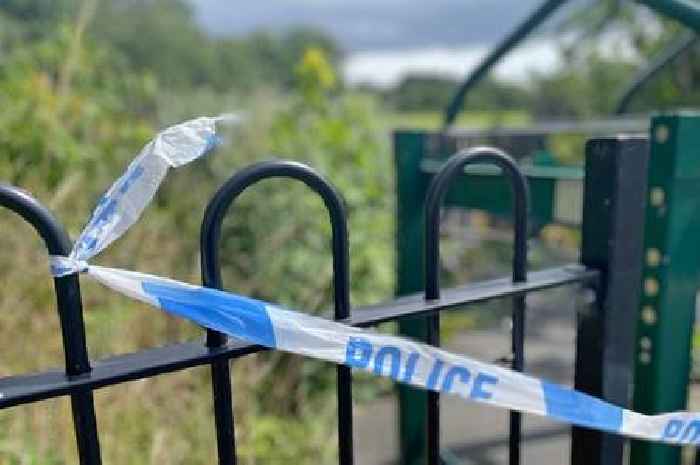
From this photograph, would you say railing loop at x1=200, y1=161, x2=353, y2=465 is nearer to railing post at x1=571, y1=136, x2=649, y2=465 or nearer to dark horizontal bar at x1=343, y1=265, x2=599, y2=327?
dark horizontal bar at x1=343, y1=265, x2=599, y2=327

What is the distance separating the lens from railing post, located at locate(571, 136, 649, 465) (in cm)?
122

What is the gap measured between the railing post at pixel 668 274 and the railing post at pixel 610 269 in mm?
200

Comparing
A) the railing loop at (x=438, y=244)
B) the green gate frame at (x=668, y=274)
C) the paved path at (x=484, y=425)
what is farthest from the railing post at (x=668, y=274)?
the paved path at (x=484, y=425)

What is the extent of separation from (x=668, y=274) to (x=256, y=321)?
1027 mm

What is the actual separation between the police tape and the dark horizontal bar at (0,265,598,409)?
7cm

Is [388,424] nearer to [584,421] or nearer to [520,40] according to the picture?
[520,40]

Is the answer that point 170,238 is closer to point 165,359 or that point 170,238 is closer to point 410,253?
point 410,253

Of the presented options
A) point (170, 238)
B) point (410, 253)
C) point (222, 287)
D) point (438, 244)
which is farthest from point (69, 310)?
point (170, 238)

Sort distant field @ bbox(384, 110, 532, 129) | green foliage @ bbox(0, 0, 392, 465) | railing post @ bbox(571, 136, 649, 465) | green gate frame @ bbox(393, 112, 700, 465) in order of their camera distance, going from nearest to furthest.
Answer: railing post @ bbox(571, 136, 649, 465)
green gate frame @ bbox(393, 112, 700, 465)
green foliage @ bbox(0, 0, 392, 465)
distant field @ bbox(384, 110, 532, 129)

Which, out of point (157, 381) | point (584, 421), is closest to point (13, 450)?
point (157, 381)

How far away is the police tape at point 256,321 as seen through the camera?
84cm

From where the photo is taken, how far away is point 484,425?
3.14 meters

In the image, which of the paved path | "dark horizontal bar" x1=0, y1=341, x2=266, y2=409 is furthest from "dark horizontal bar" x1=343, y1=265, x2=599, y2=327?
the paved path

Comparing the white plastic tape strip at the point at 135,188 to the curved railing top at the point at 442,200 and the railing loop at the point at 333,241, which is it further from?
the curved railing top at the point at 442,200
